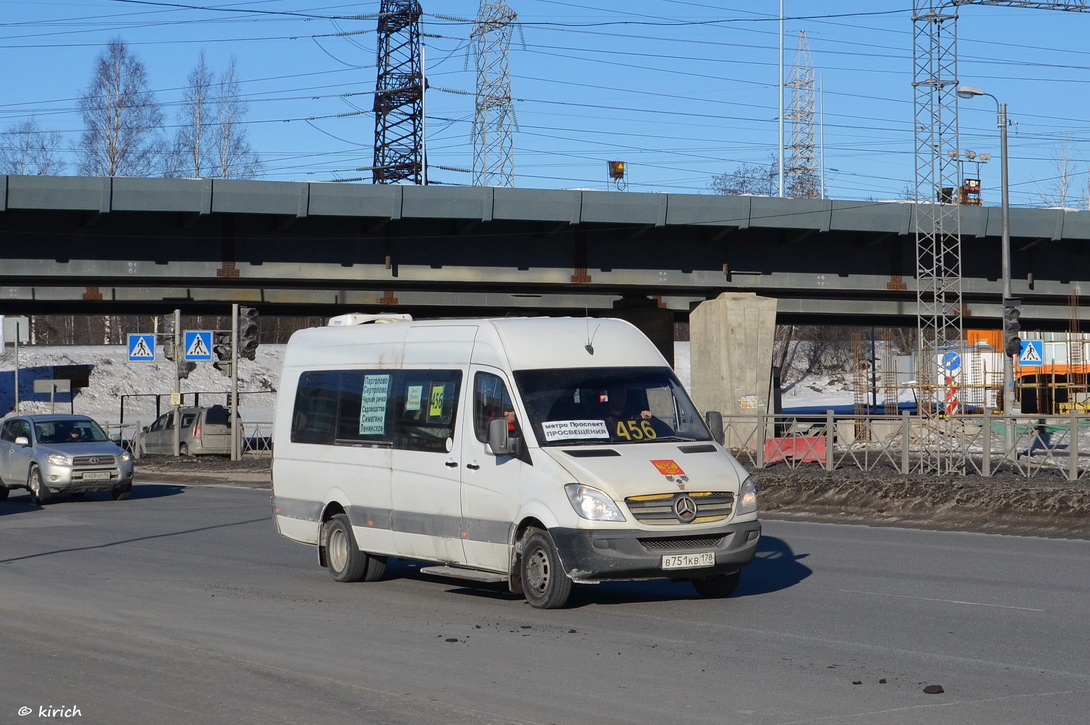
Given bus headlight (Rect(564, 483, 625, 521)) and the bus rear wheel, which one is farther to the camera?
the bus rear wheel

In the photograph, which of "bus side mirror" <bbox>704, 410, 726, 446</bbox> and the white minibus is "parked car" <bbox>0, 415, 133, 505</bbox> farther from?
"bus side mirror" <bbox>704, 410, 726, 446</bbox>

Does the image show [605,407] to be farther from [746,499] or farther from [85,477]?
[85,477]

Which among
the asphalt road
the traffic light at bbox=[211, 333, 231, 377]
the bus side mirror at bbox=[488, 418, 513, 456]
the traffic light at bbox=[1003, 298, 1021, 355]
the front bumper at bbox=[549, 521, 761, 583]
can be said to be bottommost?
the asphalt road

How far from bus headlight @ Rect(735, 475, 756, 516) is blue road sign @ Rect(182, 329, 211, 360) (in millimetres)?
24537

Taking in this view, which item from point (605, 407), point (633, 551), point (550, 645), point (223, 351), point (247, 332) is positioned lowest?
point (550, 645)

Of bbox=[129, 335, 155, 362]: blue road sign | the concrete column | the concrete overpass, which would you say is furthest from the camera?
the concrete column

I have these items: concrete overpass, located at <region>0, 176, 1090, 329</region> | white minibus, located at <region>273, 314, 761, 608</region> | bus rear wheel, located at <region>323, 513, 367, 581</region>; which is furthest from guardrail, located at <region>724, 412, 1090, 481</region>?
bus rear wheel, located at <region>323, 513, 367, 581</region>

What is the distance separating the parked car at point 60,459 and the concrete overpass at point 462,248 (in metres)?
7.98

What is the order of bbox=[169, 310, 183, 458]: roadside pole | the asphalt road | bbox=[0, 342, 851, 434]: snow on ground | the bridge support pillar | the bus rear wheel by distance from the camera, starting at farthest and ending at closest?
bbox=[0, 342, 851, 434]: snow on ground → the bridge support pillar → bbox=[169, 310, 183, 458]: roadside pole → the bus rear wheel → the asphalt road

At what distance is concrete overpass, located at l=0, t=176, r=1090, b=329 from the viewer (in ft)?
109

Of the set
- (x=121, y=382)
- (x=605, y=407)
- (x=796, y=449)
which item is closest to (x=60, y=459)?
(x=796, y=449)

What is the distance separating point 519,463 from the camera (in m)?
10.9

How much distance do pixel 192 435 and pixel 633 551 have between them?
1293 inches

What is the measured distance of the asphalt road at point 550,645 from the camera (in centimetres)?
704
